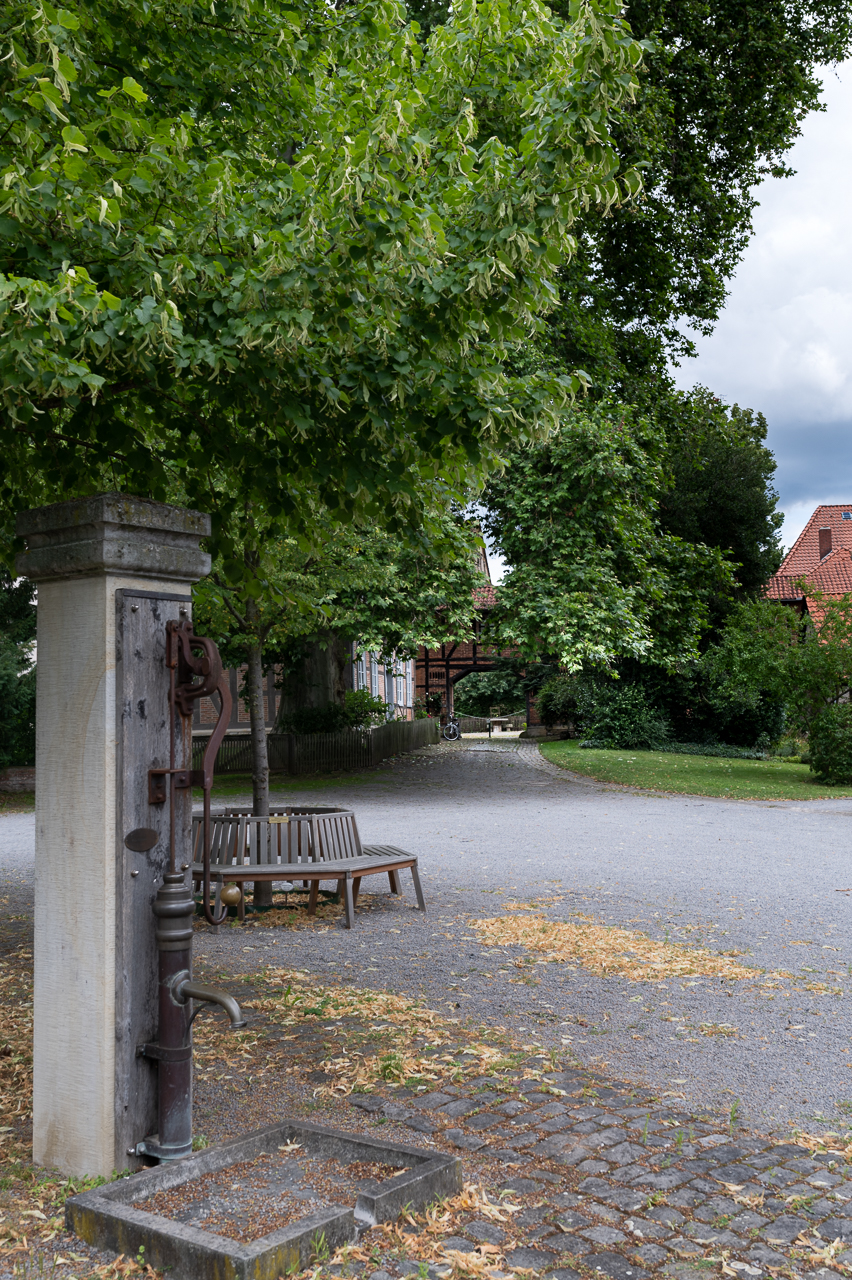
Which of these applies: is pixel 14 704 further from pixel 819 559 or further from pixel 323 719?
pixel 819 559

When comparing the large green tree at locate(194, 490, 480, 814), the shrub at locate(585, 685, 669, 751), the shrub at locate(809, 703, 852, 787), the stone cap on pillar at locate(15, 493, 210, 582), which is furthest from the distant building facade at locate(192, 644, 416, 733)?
the stone cap on pillar at locate(15, 493, 210, 582)

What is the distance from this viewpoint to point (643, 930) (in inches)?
297

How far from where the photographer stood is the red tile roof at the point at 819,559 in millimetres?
38969

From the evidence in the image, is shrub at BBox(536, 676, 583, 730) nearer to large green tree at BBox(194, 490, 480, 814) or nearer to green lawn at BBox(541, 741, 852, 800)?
green lawn at BBox(541, 741, 852, 800)

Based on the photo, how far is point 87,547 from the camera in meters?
3.41

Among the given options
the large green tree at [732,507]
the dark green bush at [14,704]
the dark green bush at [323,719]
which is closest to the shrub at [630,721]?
the large green tree at [732,507]

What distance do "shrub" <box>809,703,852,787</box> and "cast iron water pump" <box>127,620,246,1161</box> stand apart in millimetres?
18664

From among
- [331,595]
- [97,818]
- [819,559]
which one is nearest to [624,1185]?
[97,818]

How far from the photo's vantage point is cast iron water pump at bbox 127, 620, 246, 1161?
333cm

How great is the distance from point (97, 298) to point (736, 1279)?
3.14 metres

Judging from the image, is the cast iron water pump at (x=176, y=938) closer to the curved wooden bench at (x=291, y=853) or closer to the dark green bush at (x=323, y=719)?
the curved wooden bench at (x=291, y=853)

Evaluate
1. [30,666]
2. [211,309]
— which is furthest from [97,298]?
[30,666]

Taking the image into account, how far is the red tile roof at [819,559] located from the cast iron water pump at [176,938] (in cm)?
3676

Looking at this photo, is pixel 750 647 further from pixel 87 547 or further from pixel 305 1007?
pixel 87 547
